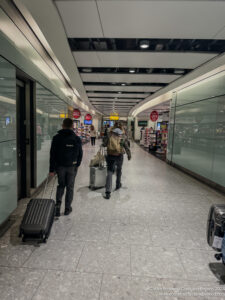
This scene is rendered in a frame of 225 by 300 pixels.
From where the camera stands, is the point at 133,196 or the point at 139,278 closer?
the point at 139,278

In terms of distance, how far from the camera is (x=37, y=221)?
95.3 inches

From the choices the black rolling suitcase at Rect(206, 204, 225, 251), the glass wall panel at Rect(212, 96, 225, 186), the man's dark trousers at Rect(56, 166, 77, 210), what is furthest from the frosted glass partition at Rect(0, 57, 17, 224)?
the glass wall panel at Rect(212, 96, 225, 186)

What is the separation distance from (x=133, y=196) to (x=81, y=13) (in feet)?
12.0

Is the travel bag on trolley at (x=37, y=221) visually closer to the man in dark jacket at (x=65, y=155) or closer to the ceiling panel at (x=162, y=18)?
the man in dark jacket at (x=65, y=155)

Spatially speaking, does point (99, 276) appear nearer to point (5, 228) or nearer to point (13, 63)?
point (5, 228)

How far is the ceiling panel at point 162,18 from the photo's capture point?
105 inches

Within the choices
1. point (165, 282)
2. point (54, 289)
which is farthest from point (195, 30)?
point (54, 289)

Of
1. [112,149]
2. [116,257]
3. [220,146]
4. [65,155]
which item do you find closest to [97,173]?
[112,149]

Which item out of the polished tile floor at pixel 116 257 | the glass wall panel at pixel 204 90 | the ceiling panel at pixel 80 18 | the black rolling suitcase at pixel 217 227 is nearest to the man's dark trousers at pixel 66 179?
the polished tile floor at pixel 116 257

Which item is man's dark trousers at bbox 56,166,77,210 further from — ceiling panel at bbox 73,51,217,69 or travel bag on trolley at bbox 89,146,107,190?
ceiling panel at bbox 73,51,217,69

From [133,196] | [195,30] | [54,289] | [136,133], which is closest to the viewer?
[54,289]

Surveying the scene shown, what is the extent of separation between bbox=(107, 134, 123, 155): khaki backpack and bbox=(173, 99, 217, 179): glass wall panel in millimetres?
3076

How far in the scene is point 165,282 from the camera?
1.89 m

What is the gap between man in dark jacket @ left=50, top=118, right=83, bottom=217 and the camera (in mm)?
3025
